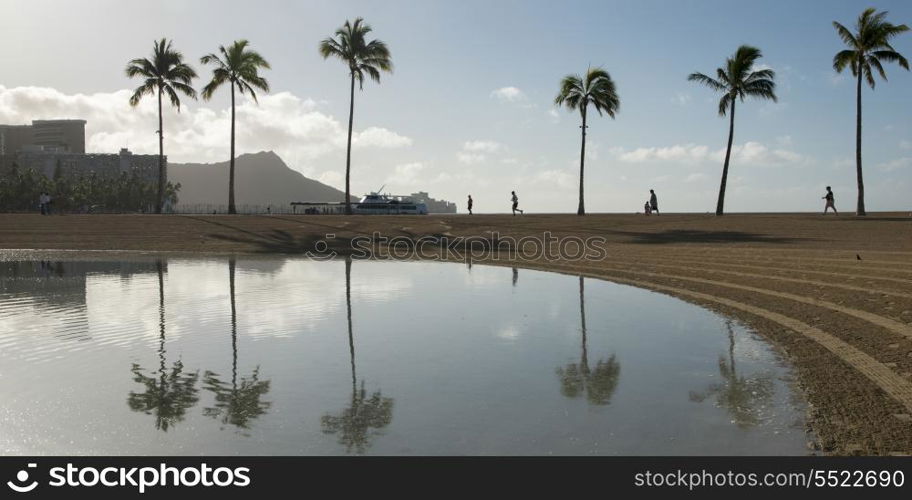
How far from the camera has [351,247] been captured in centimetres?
3147

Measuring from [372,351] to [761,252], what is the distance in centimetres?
1837

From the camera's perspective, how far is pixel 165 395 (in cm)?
753

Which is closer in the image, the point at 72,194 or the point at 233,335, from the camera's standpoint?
the point at 233,335

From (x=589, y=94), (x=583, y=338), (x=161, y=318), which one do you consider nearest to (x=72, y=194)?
(x=589, y=94)

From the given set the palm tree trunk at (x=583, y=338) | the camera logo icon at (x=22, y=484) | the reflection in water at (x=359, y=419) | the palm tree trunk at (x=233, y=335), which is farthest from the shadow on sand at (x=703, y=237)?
the camera logo icon at (x=22, y=484)

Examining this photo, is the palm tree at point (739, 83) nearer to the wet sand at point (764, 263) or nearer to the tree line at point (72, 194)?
the wet sand at point (764, 263)

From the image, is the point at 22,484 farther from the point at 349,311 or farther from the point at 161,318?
the point at 349,311

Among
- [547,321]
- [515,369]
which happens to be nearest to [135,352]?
[515,369]

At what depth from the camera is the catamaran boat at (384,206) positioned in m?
60.5

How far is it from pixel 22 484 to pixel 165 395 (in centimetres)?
228

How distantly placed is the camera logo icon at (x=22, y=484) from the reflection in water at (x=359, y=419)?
2.34 m

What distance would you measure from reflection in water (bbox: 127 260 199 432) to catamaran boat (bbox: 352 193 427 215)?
51407 mm

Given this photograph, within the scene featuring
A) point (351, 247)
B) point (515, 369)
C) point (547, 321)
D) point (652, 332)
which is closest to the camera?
point (515, 369)

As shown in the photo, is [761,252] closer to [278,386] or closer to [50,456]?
[278,386]
